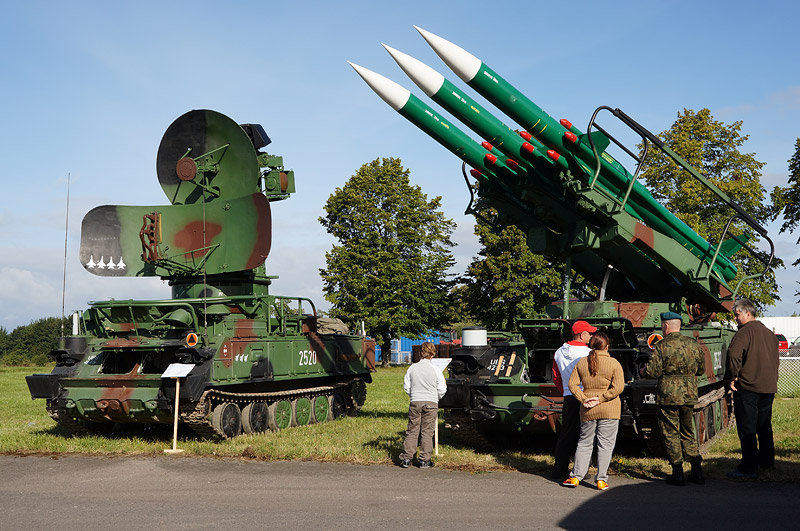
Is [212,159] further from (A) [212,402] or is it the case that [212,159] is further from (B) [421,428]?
(B) [421,428]

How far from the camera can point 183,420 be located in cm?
1064

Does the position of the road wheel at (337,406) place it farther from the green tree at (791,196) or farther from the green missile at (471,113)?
the green tree at (791,196)

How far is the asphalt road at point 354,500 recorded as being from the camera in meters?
6.48

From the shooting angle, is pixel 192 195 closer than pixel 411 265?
Yes

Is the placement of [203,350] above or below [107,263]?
below

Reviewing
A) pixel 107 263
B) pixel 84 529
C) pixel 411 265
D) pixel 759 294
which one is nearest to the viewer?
pixel 84 529

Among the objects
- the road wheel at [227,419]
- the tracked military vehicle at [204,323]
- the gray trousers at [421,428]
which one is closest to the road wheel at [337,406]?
the tracked military vehicle at [204,323]

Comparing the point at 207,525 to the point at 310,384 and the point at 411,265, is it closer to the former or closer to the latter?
the point at 310,384

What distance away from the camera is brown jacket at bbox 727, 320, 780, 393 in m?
8.31

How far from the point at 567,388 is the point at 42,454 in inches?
268

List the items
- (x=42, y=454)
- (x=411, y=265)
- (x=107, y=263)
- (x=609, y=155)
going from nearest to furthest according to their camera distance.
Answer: (x=42, y=454) < (x=609, y=155) < (x=107, y=263) < (x=411, y=265)

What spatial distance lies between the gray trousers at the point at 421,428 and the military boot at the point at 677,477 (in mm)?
2622

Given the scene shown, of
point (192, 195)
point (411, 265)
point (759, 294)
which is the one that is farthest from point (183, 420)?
point (411, 265)

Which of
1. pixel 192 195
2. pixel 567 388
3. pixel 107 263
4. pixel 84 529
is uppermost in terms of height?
pixel 192 195
